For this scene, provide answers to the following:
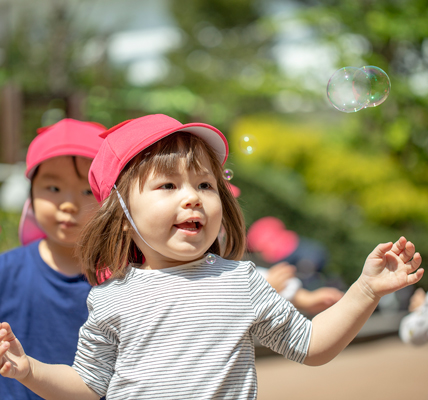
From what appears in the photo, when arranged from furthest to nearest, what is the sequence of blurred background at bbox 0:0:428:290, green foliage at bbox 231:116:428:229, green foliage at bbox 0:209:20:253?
green foliage at bbox 231:116:428:229
blurred background at bbox 0:0:428:290
green foliage at bbox 0:209:20:253

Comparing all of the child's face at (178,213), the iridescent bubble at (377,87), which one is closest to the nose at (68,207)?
the child's face at (178,213)

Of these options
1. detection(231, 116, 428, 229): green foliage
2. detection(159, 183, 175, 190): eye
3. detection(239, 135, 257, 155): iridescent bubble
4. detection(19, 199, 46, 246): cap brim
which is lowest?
detection(231, 116, 428, 229): green foliage

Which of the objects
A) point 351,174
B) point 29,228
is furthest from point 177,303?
point 351,174

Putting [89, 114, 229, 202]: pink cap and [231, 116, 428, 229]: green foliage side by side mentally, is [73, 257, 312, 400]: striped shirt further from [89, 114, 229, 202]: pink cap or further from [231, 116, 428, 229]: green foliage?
[231, 116, 428, 229]: green foliage

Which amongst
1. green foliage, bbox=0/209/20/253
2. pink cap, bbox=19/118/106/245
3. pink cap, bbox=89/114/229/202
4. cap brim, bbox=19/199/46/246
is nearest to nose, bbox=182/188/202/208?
pink cap, bbox=89/114/229/202

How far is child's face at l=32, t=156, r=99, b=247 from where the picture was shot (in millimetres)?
2127

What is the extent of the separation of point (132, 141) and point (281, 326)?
71 centimetres

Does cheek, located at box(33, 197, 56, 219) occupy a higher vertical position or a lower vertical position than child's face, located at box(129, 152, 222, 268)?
lower

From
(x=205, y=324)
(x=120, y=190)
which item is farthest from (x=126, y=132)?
(x=205, y=324)

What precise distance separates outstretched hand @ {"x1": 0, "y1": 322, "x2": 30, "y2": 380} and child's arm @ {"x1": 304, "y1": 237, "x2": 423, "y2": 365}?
82 centimetres

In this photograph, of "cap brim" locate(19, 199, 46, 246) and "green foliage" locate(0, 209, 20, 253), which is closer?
"cap brim" locate(19, 199, 46, 246)

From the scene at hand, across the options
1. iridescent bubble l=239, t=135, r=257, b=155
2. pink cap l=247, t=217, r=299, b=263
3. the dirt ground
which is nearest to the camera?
iridescent bubble l=239, t=135, r=257, b=155

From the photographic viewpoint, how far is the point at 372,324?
627cm

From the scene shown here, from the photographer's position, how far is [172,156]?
1604 millimetres
